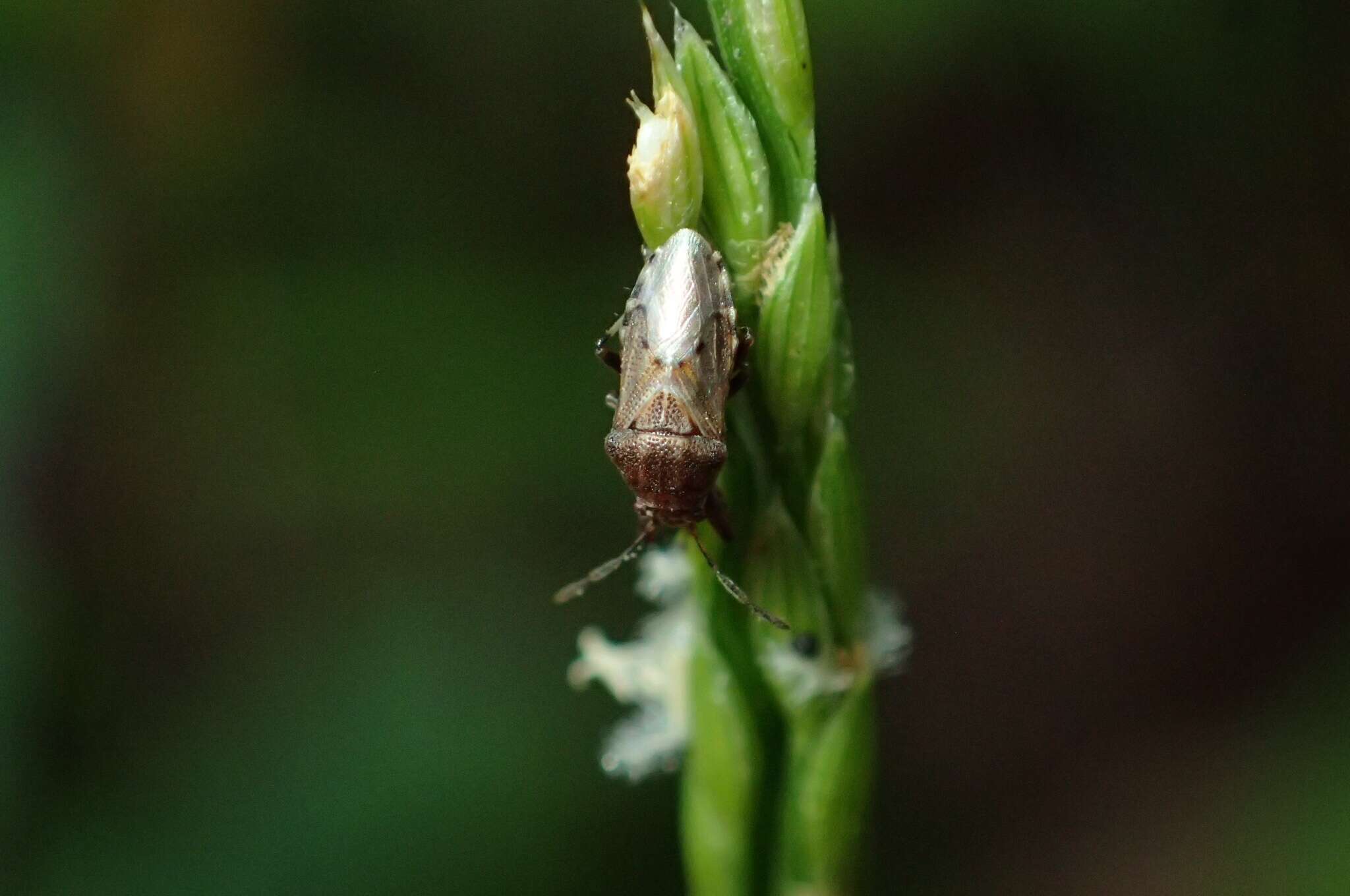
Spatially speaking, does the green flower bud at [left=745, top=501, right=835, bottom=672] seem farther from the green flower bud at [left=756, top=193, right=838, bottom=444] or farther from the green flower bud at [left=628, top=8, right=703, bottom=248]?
the green flower bud at [left=628, top=8, right=703, bottom=248]

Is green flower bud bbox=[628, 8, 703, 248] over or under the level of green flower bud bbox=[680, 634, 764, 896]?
over

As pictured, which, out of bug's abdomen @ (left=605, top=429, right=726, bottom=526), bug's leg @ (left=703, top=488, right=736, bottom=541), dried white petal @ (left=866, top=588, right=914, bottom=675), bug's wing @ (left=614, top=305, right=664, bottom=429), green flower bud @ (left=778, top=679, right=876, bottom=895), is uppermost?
bug's wing @ (left=614, top=305, right=664, bottom=429)

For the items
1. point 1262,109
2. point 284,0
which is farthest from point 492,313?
point 1262,109

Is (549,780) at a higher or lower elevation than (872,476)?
lower

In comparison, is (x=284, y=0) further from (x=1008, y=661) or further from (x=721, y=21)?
(x=1008, y=661)

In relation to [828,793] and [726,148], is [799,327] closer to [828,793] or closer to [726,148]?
[726,148]

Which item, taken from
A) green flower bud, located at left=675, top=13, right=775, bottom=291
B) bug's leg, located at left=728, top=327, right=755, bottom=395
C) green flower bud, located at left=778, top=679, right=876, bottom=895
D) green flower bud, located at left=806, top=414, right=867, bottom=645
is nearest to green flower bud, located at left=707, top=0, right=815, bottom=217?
green flower bud, located at left=675, top=13, right=775, bottom=291
